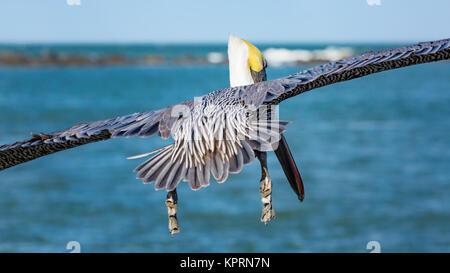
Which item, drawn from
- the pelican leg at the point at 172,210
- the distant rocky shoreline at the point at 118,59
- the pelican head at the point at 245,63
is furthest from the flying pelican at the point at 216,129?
the distant rocky shoreline at the point at 118,59

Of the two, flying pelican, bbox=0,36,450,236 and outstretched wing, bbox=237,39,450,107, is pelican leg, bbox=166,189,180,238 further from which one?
outstretched wing, bbox=237,39,450,107

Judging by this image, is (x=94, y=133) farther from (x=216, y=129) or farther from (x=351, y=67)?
(x=351, y=67)

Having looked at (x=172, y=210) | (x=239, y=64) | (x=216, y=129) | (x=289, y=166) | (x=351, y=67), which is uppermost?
(x=239, y=64)

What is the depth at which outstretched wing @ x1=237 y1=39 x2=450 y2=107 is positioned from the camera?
4.82m

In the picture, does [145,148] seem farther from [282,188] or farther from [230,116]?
[230,116]

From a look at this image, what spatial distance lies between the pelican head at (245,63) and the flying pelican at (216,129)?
59cm

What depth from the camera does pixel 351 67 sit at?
5.20m

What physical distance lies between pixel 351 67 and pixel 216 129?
4.03ft

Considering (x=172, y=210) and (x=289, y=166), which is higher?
(x=289, y=166)

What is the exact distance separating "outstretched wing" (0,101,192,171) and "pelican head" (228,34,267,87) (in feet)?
2.82

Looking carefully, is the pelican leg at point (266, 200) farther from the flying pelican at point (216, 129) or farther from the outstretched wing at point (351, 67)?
the outstretched wing at point (351, 67)

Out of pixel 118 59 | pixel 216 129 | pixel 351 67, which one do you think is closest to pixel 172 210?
pixel 216 129

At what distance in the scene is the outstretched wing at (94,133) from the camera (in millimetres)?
4562

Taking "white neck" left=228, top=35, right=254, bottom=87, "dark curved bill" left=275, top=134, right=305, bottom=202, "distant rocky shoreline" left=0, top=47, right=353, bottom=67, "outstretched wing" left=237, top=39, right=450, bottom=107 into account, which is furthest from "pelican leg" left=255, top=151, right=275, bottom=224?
"distant rocky shoreline" left=0, top=47, right=353, bottom=67
